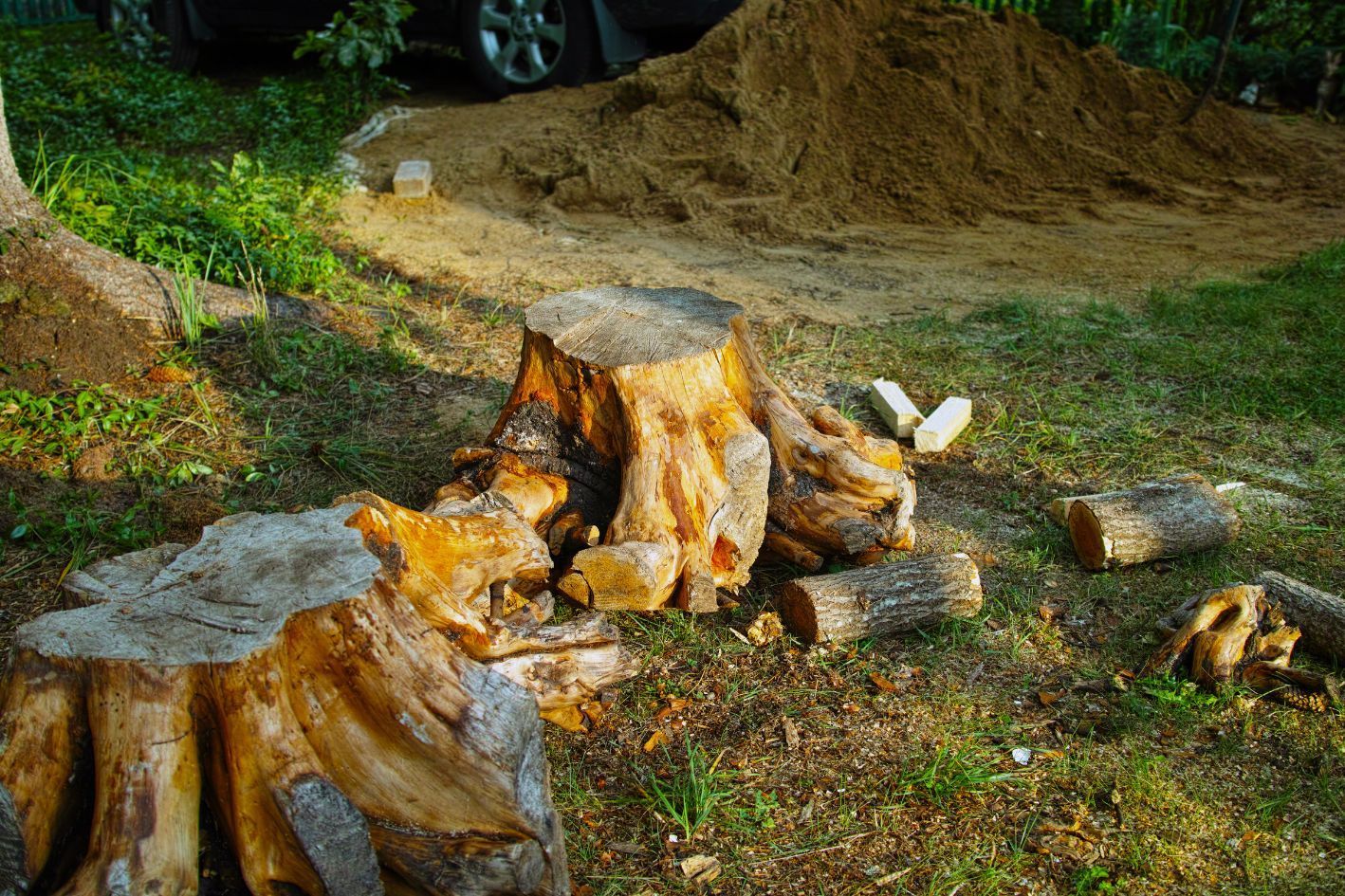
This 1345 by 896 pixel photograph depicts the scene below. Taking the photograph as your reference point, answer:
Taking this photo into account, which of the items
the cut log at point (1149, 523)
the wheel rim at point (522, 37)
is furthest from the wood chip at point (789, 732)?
the wheel rim at point (522, 37)

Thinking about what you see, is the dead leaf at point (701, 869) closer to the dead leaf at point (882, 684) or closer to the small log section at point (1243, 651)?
the dead leaf at point (882, 684)

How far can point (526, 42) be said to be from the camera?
8.25 m

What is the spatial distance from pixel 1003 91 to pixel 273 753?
24.0ft

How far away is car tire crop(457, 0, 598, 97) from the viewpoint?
800cm

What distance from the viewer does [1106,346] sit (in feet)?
16.7

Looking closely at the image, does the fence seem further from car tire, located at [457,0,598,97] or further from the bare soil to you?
the bare soil

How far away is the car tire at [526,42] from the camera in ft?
26.2

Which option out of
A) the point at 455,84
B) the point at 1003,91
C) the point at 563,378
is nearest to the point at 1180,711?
the point at 563,378

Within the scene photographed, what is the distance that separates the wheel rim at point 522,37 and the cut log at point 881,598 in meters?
6.20

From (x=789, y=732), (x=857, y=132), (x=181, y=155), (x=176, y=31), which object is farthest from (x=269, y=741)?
(x=176, y=31)

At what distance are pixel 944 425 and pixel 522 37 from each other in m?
5.58

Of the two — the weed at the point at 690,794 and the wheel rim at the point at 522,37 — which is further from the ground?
the wheel rim at the point at 522,37

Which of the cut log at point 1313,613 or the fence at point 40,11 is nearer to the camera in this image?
the cut log at point 1313,613

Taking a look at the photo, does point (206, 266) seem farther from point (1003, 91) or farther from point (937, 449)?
point (1003, 91)
